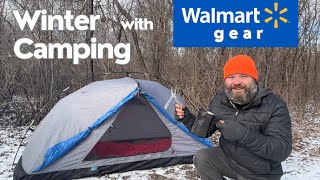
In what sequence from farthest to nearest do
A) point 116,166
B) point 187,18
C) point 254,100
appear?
1. point 187,18
2. point 116,166
3. point 254,100

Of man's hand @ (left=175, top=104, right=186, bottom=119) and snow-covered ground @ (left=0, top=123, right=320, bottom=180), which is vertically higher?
man's hand @ (left=175, top=104, right=186, bottom=119)

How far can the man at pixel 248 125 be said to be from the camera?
1957mm

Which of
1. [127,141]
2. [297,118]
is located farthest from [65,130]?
[297,118]

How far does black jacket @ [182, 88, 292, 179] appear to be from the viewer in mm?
1950

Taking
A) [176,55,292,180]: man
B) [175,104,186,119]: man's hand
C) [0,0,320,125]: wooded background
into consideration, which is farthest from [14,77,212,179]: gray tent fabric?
[0,0,320,125]: wooded background

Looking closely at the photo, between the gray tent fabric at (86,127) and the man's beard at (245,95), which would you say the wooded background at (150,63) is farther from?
the man's beard at (245,95)

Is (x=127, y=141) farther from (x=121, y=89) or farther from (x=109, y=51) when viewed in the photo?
(x=109, y=51)

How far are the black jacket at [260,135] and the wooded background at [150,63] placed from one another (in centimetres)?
399

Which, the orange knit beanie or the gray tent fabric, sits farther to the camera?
the gray tent fabric

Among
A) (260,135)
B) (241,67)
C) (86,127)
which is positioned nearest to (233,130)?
(260,135)

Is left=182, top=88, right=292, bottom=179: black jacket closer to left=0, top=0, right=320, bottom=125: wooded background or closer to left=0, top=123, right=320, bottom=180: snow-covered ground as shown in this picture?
left=0, top=123, right=320, bottom=180: snow-covered ground

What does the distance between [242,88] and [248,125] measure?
0.25m

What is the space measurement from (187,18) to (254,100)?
4.00 metres

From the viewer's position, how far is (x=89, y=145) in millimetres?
3637
